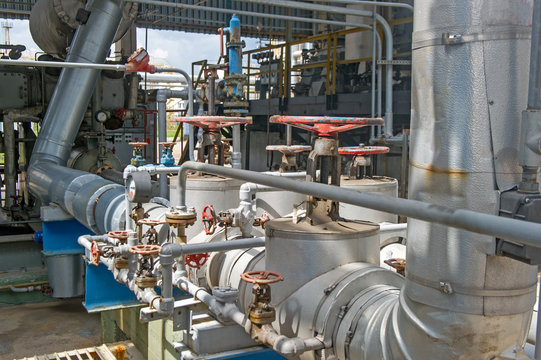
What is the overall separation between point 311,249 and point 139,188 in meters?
1.50

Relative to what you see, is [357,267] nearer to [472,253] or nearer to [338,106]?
[472,253]

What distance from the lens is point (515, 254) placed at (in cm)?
131

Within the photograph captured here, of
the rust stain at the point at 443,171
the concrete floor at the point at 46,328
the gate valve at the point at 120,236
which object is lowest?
the concrete floor at the point at 46,328

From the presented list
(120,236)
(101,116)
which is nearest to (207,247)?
(120,236)

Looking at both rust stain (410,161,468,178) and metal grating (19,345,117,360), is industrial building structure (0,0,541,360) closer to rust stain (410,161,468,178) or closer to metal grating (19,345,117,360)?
rust stain (410,161,468,178)

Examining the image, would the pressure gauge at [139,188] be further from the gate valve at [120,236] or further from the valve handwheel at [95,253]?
the valve handwheel at [95,253]

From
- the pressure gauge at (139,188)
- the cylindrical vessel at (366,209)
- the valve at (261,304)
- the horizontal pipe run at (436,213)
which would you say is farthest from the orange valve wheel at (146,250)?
the cylindrical vessel at (366,209)

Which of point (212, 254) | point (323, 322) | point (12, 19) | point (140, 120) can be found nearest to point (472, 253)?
point (323, 322)

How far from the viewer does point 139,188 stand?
132 inches

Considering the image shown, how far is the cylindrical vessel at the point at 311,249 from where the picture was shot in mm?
2186

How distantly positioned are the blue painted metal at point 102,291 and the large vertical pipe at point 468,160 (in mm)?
2792

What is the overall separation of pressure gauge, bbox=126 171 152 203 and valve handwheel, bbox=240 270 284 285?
1.39 meters

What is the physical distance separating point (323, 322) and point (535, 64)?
116 centimetres

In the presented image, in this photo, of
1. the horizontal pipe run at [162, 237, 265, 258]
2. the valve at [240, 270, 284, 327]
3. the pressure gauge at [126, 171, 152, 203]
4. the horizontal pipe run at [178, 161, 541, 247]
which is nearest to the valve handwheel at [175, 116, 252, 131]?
the pressure gauge at [126, 171, 152, 203]
